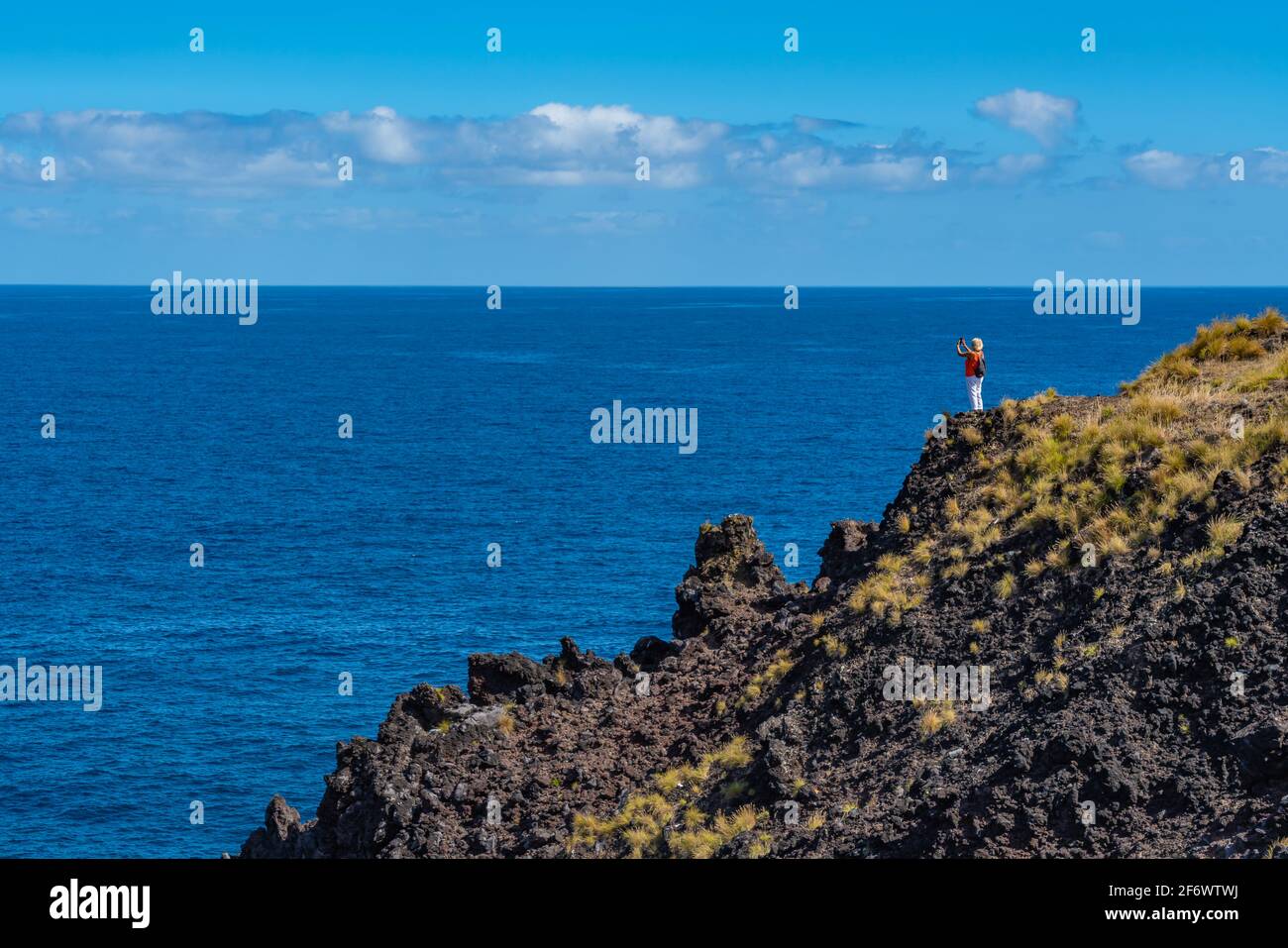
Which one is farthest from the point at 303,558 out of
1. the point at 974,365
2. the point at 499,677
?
the point at 974,365

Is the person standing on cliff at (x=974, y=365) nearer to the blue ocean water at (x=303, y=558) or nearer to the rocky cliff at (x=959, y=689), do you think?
the rocky cliff at (x=959, y=689)

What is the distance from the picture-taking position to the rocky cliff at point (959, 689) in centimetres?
2433

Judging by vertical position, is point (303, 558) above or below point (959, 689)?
below

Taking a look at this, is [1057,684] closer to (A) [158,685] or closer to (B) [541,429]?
(A) [158,685]

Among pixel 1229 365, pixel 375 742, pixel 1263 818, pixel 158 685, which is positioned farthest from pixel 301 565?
pixel 1263 818

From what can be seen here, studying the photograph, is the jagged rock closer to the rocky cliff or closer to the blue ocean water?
the rocky cliff

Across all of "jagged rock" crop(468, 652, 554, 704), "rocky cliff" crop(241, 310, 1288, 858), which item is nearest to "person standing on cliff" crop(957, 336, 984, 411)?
"rocky cliff" crop(241, 310, 1288, 858)

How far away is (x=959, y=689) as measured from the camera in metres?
30.2

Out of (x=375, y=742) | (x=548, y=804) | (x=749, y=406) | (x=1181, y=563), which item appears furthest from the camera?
(x=749, y=406)

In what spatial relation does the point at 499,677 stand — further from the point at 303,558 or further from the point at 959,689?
the point at 303,558

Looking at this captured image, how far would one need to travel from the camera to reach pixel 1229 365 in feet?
128

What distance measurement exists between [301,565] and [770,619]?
60.6 metres

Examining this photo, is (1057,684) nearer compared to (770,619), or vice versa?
(1057,684)

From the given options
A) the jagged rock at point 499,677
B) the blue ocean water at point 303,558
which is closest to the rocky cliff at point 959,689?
the jagged rock at point 499,677
